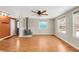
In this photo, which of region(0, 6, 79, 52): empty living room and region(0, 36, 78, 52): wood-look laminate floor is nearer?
region(0, 6, 79, 52): empty living room

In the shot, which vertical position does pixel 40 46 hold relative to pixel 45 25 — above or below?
below

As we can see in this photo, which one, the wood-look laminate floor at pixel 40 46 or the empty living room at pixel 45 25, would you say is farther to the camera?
the wood-look laminate floor at pixel 40 46

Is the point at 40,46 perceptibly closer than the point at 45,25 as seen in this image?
No

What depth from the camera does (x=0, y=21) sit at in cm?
558
